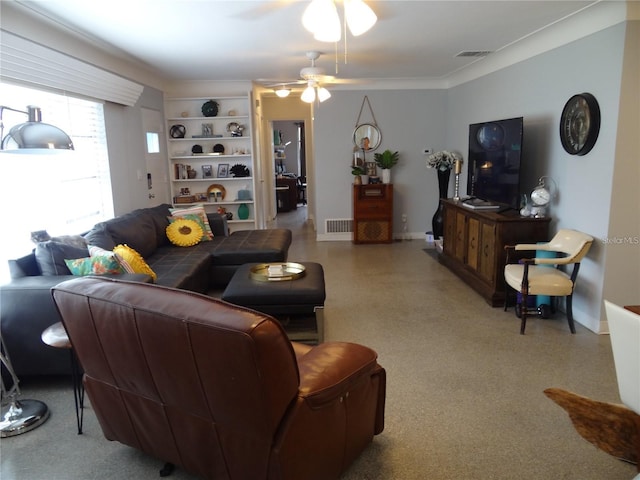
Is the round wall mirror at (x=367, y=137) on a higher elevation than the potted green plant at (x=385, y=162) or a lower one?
higher

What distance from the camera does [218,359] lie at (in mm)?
1437

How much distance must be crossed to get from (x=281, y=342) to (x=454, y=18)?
317 centimetres

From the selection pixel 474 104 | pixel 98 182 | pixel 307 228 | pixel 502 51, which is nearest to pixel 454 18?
pixel 502 51

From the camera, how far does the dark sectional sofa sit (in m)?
2.67

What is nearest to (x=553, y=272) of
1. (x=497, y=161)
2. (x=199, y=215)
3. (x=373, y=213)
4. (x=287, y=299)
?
(x=497, y=161)

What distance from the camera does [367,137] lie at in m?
6.98

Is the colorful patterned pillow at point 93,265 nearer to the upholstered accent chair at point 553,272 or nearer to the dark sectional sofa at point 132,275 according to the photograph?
the dark sectional sofa at point 132,275

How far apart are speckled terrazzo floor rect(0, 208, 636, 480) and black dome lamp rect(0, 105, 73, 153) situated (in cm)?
147

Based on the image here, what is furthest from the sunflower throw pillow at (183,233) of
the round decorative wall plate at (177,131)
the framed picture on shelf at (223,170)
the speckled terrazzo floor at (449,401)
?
the round decorative wall plate at (177,131)

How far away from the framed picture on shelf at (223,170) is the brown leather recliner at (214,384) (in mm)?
5083

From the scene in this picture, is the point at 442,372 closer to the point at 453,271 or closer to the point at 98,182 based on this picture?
the point at 453,271

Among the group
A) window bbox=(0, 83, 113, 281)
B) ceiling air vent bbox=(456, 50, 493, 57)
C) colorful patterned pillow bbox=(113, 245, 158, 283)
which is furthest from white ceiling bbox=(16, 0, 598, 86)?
colorful patterned pillow bbox=(113, 245, 158, 283)

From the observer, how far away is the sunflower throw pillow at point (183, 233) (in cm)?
484

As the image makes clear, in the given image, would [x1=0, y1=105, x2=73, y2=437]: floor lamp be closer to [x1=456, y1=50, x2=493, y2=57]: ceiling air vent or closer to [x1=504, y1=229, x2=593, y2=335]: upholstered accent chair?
[x1=504, y1=229, x2=593, y2=335]: upholstered accent chair
